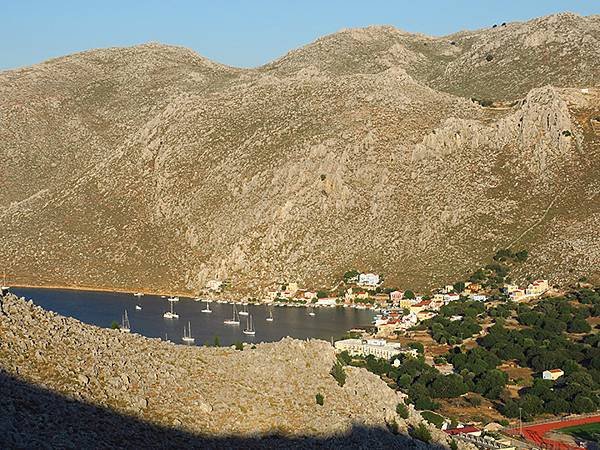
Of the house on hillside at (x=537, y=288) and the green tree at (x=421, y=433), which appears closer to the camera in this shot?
the green tree at (x=421, y=433)

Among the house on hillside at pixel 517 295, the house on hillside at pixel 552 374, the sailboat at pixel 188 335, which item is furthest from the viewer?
the house on hillside at pixel 517 295

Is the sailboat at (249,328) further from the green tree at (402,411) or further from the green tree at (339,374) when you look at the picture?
the green tree at (339,374)

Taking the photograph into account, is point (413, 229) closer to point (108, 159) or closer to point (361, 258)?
point (361, 258)

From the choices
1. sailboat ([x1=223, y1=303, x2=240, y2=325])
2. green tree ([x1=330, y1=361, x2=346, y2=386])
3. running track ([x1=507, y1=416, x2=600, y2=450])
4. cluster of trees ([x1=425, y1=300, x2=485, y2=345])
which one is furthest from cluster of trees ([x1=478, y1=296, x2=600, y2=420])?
green tree ([x1=330, y1=361, x2=346, y2=386])

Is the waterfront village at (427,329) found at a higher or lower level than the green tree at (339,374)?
lower

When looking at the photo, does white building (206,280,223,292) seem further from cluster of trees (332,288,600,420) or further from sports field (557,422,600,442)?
sports field (557,422,600,442)

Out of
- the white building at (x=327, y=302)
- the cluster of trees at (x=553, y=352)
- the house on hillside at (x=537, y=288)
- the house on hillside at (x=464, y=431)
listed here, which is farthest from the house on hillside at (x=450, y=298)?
the house on hillside at (x=464, y=431)

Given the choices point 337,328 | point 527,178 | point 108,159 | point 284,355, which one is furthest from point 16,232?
point 284,355
